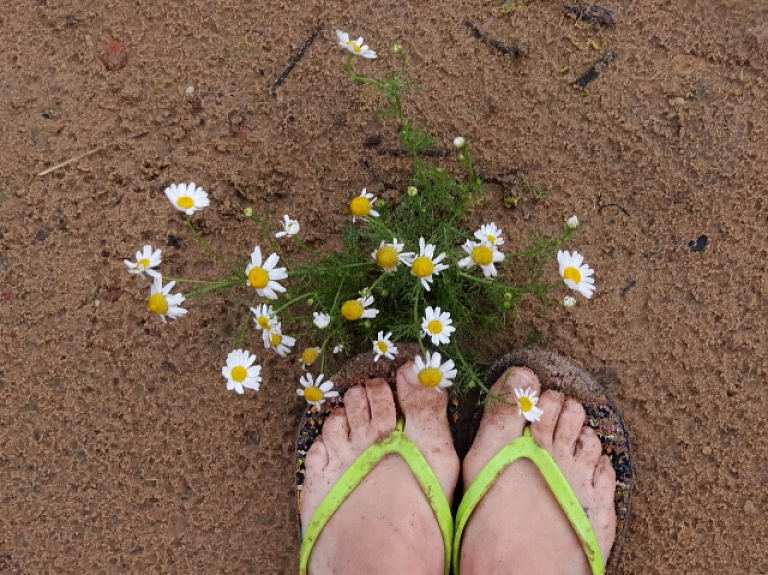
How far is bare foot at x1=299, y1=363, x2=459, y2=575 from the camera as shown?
78.9 inches

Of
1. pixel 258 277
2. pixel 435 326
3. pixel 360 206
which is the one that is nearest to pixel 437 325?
pixel 435 326

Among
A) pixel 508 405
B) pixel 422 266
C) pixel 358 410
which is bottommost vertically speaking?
pixel 358 410

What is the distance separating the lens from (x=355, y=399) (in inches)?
84.7

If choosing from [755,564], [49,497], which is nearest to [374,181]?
[49,497]

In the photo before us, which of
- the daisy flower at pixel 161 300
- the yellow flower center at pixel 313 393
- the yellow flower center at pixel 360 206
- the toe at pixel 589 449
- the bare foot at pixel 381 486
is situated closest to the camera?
the daisy flower at pixel 161 300

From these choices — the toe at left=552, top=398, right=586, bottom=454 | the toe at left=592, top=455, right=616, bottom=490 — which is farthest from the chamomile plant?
the toe at left=592, top=455, right=616, bottom=490

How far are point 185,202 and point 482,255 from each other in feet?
2.43

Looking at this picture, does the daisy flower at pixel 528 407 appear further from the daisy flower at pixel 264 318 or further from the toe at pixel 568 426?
the daisy flower at pixel 264 318

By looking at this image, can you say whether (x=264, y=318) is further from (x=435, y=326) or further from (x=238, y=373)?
(x=435, y=326)

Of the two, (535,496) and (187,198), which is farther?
(535,496)

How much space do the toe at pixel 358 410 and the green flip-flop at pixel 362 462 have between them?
25 millimetres

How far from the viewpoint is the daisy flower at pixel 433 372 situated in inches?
67.6

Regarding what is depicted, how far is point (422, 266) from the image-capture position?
1.65 m

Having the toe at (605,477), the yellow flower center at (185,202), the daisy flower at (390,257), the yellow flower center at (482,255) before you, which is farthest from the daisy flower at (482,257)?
the toe at (605,477)
